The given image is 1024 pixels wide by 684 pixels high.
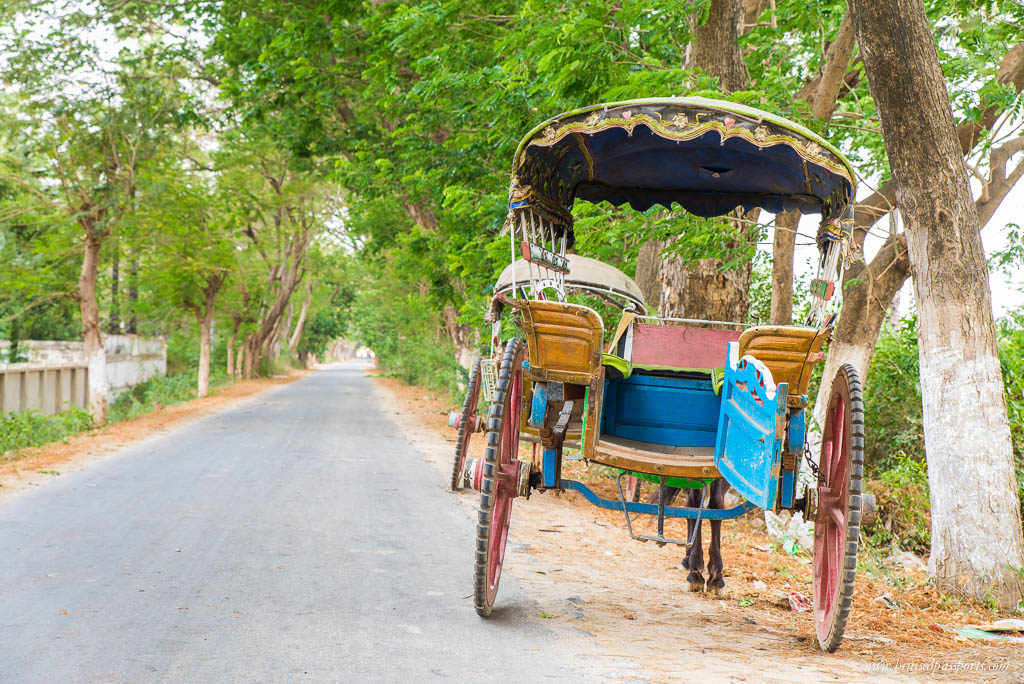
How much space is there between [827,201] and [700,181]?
1.07 m

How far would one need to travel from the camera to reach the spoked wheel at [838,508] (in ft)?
12.7

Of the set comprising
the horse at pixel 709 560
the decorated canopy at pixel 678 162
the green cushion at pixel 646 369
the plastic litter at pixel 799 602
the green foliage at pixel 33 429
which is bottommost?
the green foliage at pixel 33 429

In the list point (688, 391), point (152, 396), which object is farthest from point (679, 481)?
point (152, 396)

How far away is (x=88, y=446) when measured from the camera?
1334 centimetres

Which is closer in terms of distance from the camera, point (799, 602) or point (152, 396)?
point (799, 602)

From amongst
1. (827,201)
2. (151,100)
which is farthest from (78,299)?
(827,201)

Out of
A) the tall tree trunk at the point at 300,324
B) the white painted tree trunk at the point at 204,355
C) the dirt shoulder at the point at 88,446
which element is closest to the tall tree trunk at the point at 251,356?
the tall tree trunk at the point at 300,324

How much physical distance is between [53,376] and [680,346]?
18139 mm

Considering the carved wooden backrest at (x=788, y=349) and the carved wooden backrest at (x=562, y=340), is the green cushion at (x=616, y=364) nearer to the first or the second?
the carved wooden backrest at (x=562, y=340)

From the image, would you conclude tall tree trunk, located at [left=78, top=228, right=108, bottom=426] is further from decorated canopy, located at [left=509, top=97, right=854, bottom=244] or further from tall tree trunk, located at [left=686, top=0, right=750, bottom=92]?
decorated canopy, located at [left=509, top=97, right=854, bottom=244]

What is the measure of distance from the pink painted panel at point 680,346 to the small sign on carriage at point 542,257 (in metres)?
0.76

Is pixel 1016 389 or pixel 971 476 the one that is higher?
pixel 1016 389

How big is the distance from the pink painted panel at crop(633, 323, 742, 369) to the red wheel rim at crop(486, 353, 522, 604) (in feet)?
3.93

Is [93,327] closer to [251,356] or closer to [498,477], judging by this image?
[498,477]
